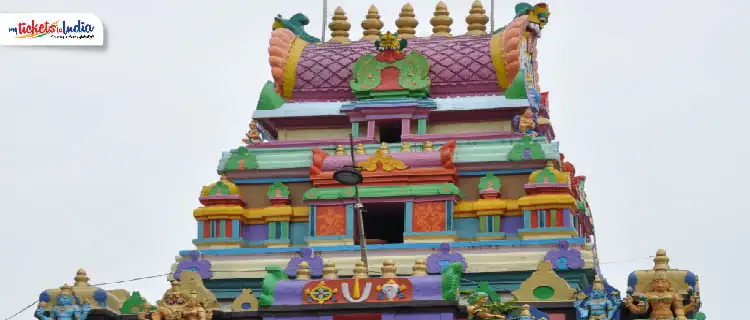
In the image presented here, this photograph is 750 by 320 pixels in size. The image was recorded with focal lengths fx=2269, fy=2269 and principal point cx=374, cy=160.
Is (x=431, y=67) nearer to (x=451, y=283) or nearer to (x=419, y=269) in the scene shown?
(x=419, y=269)

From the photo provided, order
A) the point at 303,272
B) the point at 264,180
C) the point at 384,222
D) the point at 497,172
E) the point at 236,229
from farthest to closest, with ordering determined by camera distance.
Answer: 1. the point at 384,222
2. the point at 264,180
3. the point at 236,229
4. the point at 497,172
5. the point at 303,272

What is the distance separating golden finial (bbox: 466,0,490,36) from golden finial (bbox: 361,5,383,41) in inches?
97.1

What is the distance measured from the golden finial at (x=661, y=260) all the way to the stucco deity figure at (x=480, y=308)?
3.87 m

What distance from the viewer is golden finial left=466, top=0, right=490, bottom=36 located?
61.7 m

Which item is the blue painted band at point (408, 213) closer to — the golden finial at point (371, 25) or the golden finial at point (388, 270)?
the golden finial at point (388, 270)

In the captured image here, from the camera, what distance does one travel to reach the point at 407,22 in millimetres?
61969

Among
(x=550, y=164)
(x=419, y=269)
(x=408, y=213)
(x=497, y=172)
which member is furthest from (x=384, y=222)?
(x=419, y=269)

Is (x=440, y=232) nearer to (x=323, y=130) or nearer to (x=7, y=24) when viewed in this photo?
(x=323, y=130)

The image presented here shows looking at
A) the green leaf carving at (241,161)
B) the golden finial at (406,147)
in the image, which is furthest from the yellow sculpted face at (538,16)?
the green leaf carving at (241,161)

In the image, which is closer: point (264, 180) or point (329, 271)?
point (329, 271)

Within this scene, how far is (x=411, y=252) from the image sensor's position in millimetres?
55094

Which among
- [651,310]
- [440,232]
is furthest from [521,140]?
[651,310]

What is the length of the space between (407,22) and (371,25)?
1.00 metres

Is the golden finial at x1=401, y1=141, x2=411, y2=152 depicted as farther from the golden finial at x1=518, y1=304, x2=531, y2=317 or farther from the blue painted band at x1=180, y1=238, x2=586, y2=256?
the golden finial at x1=518, y1=304, x2=531, y2=317
